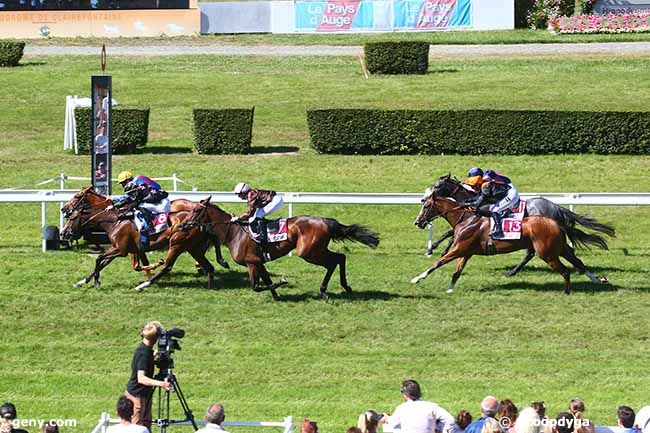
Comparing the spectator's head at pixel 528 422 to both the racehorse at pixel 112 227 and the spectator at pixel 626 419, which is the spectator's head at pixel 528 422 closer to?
the spectator at pixel 626 419

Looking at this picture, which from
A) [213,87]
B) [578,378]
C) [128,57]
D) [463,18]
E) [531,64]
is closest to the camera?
[578,378]

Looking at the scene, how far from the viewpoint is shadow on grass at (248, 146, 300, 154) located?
25969 mm

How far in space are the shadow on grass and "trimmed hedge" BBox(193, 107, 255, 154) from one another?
1.28 feet

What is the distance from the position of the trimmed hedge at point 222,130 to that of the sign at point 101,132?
253 inches

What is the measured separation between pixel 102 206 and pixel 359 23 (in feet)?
84.3

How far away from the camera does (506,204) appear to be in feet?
53.5

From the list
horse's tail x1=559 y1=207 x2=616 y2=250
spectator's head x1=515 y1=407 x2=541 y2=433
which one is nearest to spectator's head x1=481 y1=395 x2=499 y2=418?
spectator's head x1=515 y1=407 x2=541 y2=433

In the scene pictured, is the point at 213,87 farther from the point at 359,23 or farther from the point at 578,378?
the point at 578,378

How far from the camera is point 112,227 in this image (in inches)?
654

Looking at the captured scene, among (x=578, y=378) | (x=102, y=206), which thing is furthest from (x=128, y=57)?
(x=578, y=378)

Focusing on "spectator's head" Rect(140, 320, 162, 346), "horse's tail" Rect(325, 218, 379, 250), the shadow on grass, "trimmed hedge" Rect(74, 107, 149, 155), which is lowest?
"spectator's head" Rect(140, 320, 162, 346)

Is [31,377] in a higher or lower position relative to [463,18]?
lower

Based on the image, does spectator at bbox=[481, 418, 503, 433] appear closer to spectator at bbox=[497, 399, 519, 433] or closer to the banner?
spectator at bbox=[497, 399, 519, 433]

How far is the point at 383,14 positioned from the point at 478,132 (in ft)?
55.2
